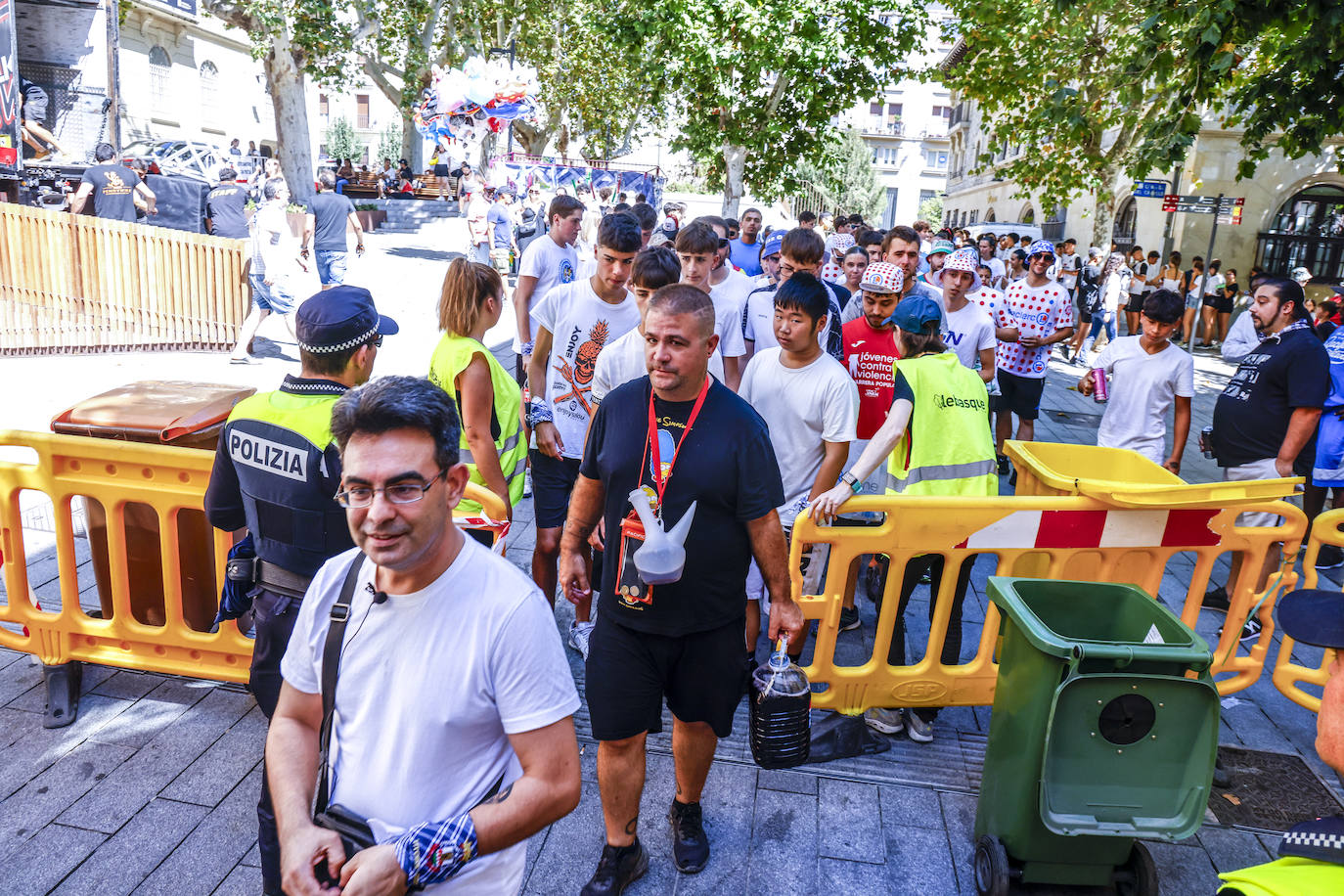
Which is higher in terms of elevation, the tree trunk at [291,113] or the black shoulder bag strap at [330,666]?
the tree trunk at [291,113]

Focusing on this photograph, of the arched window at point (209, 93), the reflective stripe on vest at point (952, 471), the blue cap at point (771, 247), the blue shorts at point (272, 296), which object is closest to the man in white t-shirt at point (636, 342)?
the reflective stripe on vest at point (952, 471)

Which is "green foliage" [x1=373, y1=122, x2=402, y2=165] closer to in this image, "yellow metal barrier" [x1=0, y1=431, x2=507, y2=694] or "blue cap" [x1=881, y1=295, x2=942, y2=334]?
"yellow metal barrier" [x1=0, y1=431, x2=507, y2=694]

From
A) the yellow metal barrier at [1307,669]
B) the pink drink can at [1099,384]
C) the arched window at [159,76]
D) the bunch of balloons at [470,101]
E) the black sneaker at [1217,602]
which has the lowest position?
the black sneaker at [1217,602]

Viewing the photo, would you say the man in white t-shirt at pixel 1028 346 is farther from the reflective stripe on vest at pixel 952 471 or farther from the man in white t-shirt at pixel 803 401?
the man in white t-shirt at pixel 803 401

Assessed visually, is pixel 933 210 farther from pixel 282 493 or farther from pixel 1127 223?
pixel 282 493

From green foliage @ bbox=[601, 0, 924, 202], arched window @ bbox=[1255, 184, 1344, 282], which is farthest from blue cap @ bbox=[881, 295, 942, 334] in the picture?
arched window @ bbox=[1255, 184, 1344, 282]

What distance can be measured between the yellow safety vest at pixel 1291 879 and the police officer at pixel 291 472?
235cm

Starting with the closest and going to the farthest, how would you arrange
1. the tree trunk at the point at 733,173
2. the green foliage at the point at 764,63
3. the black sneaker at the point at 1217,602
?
1. the black sneaker at the point at 1217,602
2. the green foliage at the point at 764,63
3. the tree trunk at the point at 733,173

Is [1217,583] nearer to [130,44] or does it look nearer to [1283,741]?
[1283,741]

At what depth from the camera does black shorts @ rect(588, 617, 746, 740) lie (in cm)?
289

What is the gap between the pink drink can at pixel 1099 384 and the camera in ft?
18.8

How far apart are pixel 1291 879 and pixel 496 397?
302 centimetres

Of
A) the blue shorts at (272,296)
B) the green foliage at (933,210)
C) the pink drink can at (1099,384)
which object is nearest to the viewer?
the pink drink can at (1099,384)

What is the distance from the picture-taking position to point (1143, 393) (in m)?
5.32
